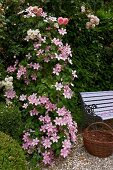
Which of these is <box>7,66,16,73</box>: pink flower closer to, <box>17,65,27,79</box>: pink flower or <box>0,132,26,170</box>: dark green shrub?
<box>17,65,27,79</box>: pink flower

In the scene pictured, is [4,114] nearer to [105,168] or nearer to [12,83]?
[12,83]

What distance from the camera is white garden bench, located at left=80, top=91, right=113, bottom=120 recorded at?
5520 mm

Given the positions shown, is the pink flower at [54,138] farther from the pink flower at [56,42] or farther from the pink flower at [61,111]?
the pink flower at [56,42]

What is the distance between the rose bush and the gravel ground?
11 cm

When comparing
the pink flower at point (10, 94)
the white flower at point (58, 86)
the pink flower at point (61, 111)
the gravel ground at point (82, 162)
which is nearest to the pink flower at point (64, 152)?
the gravel ground at point (82, 162)

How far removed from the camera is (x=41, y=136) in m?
5.01

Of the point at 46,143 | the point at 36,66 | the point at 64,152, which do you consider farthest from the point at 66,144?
the point at 36,66

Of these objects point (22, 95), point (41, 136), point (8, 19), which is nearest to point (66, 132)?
point (41, 136)

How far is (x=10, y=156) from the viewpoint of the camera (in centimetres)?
373

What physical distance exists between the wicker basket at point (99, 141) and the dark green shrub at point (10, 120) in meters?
0.86

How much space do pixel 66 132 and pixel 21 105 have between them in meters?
0.58

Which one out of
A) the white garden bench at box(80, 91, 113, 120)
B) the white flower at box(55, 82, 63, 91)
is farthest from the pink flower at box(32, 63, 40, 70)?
the white garden bench at box(80, 91, 113, 120)

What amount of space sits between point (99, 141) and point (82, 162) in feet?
0.97

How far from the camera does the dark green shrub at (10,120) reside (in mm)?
4602
